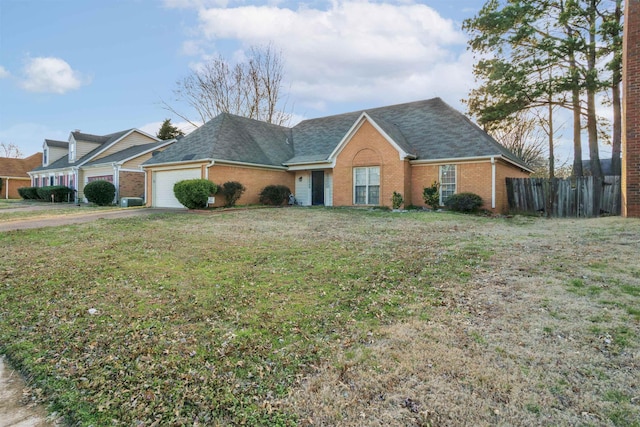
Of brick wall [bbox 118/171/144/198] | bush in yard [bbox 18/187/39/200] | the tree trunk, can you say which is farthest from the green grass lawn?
the tree trunk

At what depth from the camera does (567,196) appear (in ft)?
50.1

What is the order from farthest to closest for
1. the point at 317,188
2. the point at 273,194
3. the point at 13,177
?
the point at 13,177, the point at 317,188, the point at 273,194

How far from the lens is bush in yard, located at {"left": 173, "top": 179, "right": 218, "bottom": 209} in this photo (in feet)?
54.5

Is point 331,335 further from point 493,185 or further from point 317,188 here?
point 317,188

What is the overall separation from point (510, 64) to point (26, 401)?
23309mm

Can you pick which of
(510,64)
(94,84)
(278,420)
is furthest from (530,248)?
(94,84)

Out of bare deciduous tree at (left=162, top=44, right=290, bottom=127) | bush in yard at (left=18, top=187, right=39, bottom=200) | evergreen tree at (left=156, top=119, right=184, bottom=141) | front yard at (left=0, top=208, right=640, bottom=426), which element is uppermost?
bare deciduous tree at (left=162, top=44, right=290, bottom=127)

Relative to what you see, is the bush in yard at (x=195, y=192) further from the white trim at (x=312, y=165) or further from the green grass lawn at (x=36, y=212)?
the white trim at (x=312, y=165)

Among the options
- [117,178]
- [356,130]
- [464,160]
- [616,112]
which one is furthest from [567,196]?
[117,178]

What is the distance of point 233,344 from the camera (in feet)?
11.4

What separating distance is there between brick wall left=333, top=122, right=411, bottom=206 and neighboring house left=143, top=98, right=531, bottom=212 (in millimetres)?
50

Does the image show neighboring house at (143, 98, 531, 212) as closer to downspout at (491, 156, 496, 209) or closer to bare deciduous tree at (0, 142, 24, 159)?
downspout at (491, 156, 496, 209)

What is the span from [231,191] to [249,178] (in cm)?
201

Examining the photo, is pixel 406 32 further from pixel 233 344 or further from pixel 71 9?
pixel 233 344
